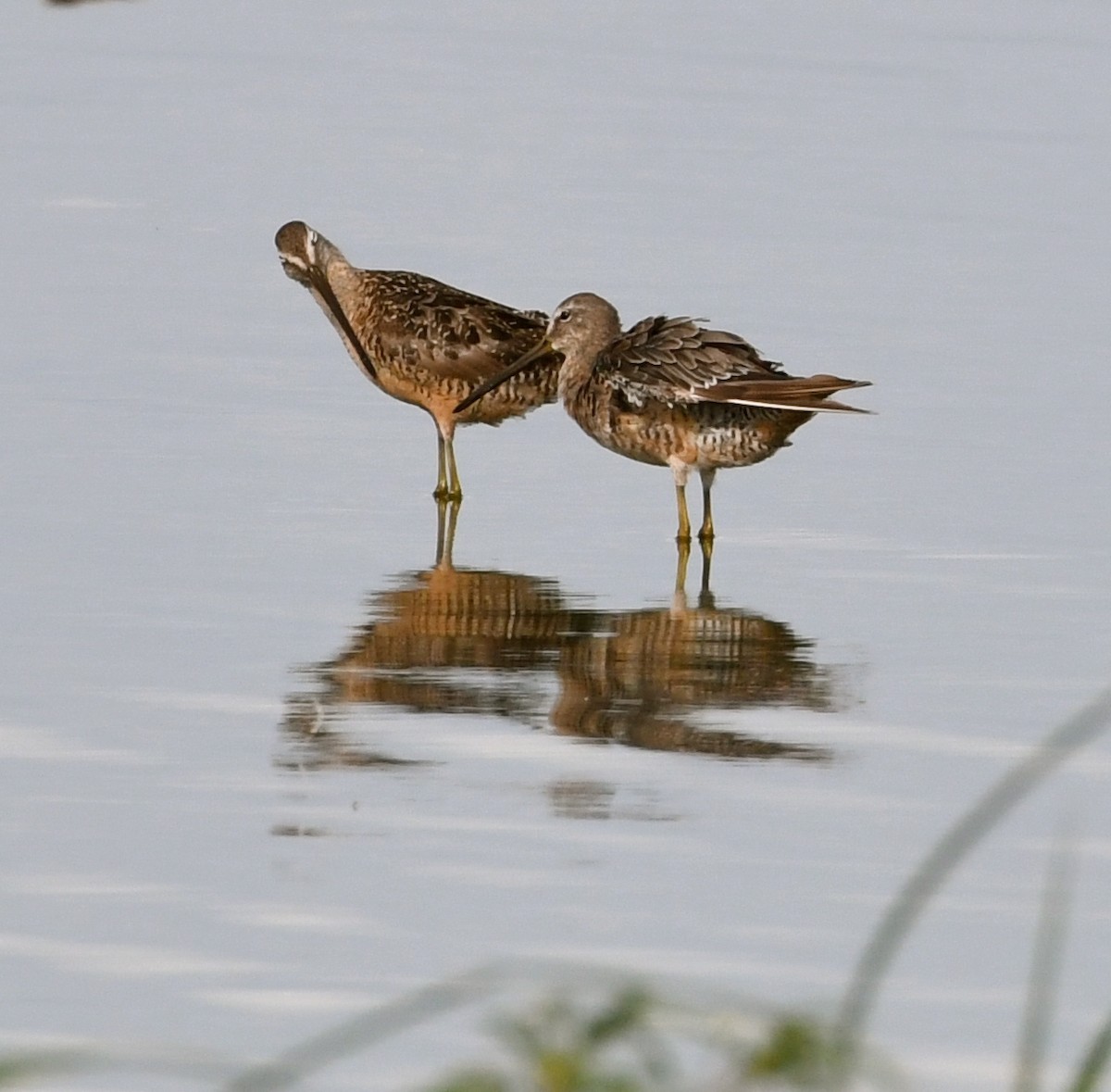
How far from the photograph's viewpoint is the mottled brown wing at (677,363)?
41.2ft

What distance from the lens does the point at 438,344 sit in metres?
14.3

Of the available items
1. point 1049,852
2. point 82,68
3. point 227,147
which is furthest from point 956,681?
point 82,68

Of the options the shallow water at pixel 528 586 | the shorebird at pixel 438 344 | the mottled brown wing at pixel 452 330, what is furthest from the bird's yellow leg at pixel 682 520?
the mottled brown wing at pixel 452 330

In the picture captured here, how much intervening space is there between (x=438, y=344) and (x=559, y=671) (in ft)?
15.2

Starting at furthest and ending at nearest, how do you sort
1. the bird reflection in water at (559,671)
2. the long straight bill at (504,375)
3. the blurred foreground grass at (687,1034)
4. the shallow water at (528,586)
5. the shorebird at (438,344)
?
the shorebird at (438,344) → the long straight bill at (504,375) → the bird reflection in water at (559,671) → the shallow water at (528,586) → the blurred foreground grass at (687,1034)

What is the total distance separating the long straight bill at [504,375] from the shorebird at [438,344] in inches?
2.2

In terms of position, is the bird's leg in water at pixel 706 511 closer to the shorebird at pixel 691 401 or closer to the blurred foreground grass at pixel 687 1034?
the shorebird at pixel 691 401

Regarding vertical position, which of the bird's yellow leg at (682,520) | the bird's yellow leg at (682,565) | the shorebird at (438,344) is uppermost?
the shorebird at (438,344)

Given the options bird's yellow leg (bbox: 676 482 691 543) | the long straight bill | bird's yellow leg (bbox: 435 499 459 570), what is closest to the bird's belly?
bird's yellow leg (bbox: 676 482 691 543)

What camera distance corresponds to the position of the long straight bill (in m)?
13.8

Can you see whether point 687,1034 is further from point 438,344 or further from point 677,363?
point 438,344

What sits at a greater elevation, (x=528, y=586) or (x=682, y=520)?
(x=682, y=520)

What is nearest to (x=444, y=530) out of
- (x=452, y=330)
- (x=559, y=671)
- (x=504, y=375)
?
(x=504, y=375)

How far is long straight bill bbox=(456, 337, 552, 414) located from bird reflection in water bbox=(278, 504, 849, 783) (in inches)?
101
